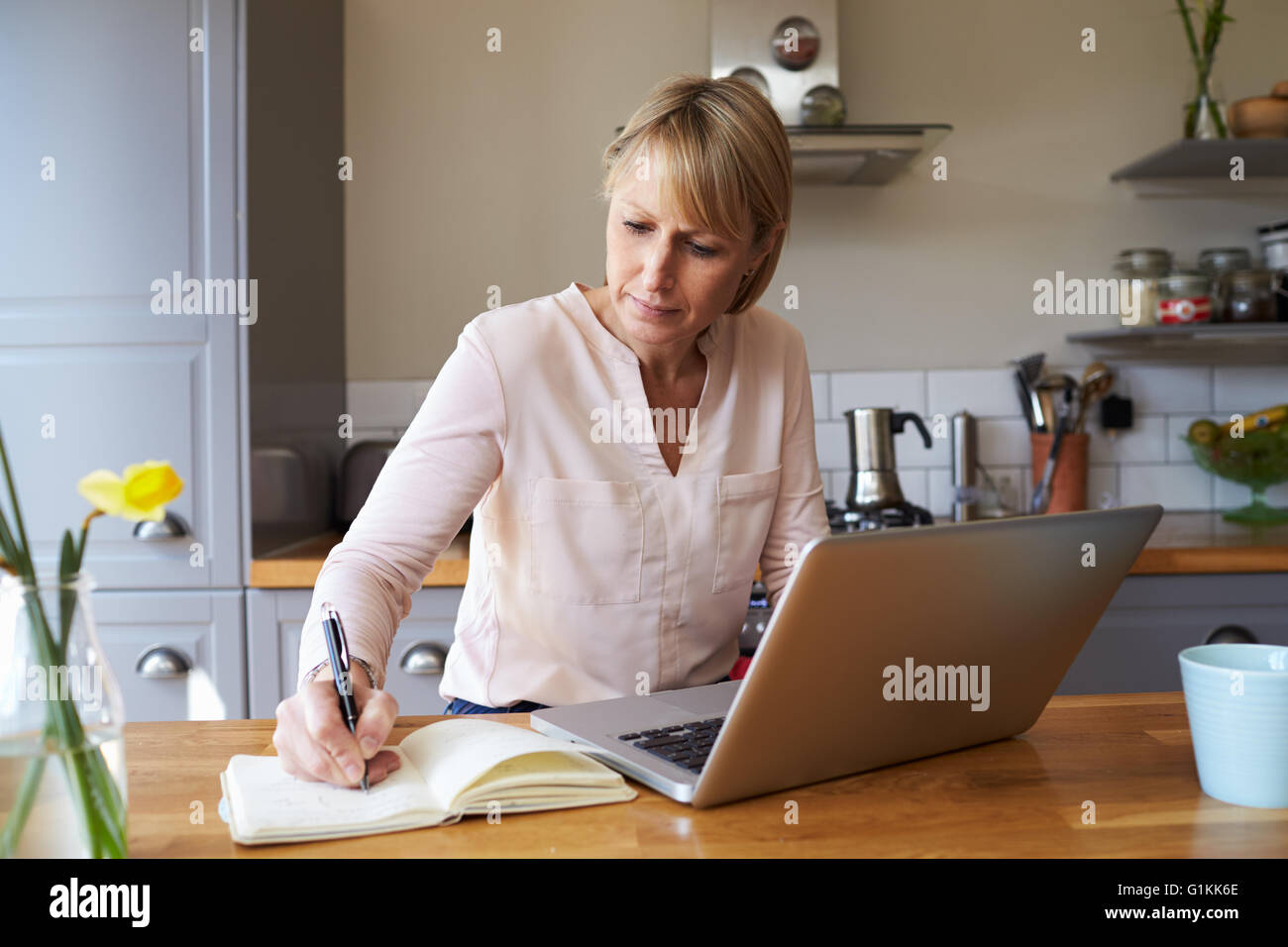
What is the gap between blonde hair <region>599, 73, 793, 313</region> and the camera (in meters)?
1.23

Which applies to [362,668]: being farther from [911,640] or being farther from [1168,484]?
[1168,484]

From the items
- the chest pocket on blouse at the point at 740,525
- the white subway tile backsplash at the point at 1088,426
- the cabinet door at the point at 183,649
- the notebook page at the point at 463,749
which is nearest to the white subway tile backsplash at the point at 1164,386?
the white subway tile backsplash at the point at 1088,426

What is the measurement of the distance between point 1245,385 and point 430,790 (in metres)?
2.47

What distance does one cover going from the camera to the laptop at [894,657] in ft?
2.38

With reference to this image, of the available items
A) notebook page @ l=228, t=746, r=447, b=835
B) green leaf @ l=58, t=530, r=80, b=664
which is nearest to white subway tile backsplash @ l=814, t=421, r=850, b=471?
notebook page @ l=228, t=746, r=447, b=835

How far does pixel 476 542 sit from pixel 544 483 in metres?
0.13

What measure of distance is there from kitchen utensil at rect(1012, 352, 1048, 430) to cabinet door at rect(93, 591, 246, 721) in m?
1.74

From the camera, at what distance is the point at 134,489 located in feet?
1.89

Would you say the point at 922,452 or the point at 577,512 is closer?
the point at 577,512

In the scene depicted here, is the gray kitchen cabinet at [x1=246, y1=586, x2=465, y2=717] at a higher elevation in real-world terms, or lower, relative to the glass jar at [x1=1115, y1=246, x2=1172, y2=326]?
lower

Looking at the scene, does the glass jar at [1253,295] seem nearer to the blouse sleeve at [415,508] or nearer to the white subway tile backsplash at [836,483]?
the white subway tile backsplash at [836,483]

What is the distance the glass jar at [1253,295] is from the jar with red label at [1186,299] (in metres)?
0.08

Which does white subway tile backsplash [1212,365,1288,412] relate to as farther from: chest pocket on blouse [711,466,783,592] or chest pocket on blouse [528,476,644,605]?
chest pocket on blouse [528,476,644,605]

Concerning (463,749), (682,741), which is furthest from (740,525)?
(463,749)
